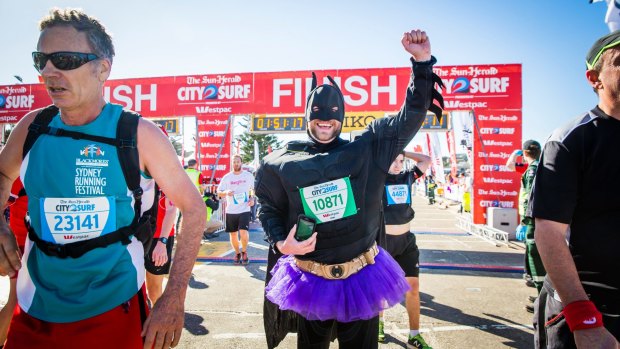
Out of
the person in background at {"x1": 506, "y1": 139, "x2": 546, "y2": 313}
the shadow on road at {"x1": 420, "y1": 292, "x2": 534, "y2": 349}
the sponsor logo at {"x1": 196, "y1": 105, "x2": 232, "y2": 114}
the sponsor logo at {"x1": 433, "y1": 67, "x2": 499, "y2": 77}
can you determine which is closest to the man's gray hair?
the person in background at {"x1": 506, "y1": 139, "x2": 546, "y2": 313}

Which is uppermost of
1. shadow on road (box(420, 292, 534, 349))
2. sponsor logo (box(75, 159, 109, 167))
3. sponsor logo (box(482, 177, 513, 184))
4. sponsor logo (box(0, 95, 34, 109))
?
sponsor logo (box(0, 95, 34, 109))

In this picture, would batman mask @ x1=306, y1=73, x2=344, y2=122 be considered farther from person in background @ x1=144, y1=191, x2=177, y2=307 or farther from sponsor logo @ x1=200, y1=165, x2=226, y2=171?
sponsor logo @ x1=200, y1=165, x2=226, y2=171

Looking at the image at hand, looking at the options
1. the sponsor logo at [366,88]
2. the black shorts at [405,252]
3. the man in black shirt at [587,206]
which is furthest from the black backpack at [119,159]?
the sponsor logo at [366,88]

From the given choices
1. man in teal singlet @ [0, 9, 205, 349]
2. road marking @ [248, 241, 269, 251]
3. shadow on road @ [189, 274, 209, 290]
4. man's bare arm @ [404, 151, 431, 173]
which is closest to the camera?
man in teal singlet @ [0, 9, 205, 349]

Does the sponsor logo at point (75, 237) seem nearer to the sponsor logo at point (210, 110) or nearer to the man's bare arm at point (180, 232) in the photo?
the man's bare arm at point (180, 232)

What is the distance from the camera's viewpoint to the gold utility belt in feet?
6.81

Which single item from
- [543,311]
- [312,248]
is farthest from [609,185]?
[312,248]

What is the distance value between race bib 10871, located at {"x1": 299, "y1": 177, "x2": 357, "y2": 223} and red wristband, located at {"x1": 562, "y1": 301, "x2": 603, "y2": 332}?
1153mm

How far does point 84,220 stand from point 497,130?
36.3ft

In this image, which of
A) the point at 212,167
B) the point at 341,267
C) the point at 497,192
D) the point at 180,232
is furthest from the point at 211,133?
the point at 180,232

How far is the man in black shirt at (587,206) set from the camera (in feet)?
4.76

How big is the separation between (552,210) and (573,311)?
426 millimetres

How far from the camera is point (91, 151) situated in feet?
4.97

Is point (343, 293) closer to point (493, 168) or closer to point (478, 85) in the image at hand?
point (493, 168)
